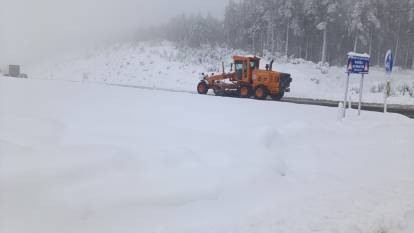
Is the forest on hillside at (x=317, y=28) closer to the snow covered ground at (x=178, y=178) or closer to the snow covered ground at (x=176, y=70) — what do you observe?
the snow covered ground at (x=176, y=70)

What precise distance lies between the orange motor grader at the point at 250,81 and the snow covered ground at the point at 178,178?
10.0m

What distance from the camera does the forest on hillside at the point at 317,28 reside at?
3034 cm

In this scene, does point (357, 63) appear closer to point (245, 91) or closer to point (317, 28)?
point (245, 91)

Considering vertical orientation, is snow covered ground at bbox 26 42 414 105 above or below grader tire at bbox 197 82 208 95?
above

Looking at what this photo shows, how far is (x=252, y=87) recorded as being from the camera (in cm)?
1838

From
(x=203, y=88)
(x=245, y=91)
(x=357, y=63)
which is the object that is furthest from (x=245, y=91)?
(x=357, y=63)

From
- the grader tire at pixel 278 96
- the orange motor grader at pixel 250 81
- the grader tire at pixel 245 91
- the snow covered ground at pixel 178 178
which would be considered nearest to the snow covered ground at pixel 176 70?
the orange motor grader at pixel 250 81

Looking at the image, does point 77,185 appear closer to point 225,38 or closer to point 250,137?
point 250,137

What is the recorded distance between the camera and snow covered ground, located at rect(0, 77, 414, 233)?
3.67 meters

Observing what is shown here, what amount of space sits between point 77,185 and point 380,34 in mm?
48196

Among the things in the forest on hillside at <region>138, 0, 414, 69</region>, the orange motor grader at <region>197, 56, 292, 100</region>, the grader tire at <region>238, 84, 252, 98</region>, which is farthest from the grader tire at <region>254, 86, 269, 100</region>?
the forest on hillside at <region>138, 0, 414, 69</region>

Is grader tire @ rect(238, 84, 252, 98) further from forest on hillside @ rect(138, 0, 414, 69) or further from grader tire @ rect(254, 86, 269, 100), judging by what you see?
forest on hillside @ rect(138, 0, 414, 69)

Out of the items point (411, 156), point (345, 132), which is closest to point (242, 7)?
point (345, 132)

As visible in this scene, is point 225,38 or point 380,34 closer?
point 225,38
